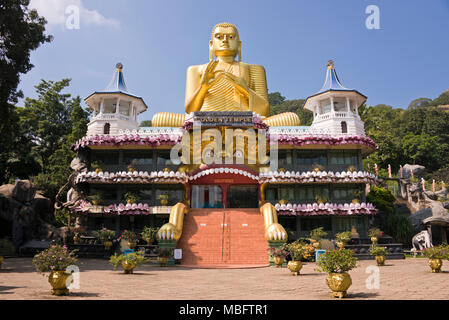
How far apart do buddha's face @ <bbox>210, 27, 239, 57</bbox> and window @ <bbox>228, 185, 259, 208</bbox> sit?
45.1 feet

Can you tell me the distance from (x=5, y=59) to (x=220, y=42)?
18953mm

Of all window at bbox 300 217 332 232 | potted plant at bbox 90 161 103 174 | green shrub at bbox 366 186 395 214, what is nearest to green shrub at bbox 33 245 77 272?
potted plant at bbox 90 161 103 174

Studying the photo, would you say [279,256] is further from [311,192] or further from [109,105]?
[109,105]

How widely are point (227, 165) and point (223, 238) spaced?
5.94 metres

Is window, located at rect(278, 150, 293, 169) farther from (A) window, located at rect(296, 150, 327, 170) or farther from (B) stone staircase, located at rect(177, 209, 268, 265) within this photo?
(B) stone staircase, located at rect(177, 209, 268, 265)

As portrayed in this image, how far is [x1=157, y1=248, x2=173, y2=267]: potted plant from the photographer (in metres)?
19.0

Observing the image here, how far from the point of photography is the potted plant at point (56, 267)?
31.6ft

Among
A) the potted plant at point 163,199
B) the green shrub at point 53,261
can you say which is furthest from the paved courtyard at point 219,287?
the potted plant at point 163,199

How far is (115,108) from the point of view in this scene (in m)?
31.7

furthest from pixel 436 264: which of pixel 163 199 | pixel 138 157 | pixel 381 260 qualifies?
pixel 138 157

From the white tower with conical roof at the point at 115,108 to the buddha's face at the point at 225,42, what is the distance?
891 cm

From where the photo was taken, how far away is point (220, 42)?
3397 cm
